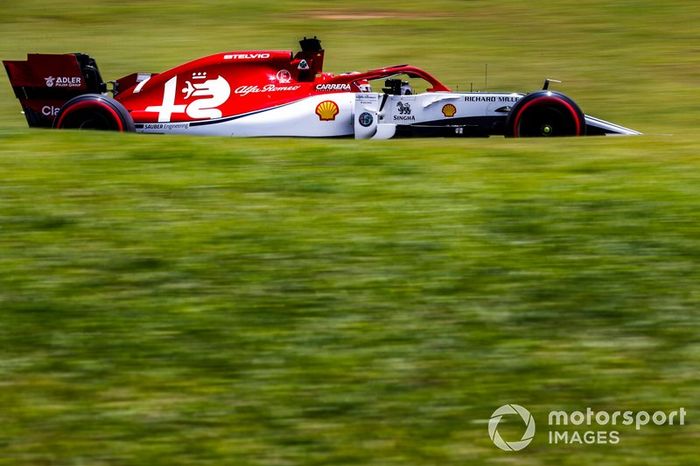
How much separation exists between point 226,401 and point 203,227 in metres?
1.50

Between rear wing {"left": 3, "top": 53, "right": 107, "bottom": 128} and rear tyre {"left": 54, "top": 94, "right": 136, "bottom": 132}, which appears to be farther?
rear wing {"left": 3, "top": 53, "right": 107, "bottom": 128}

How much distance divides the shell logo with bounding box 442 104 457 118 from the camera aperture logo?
5602mm

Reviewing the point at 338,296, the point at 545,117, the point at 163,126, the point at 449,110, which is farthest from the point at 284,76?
the point at 338,296

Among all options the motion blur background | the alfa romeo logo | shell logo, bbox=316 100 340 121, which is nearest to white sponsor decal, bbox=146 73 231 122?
shell logo, bbox=316 100 340 121

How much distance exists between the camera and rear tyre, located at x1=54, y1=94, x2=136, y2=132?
9.72 metres

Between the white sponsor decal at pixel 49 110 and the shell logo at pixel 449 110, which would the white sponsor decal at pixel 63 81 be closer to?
the white sponsor decal at pixel 49 110

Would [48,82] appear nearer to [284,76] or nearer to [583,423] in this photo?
[284,76]

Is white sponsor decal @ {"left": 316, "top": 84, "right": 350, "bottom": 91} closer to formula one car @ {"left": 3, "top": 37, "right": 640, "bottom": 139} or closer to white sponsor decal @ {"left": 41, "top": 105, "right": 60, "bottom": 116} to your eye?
formula one car @ {"left": 3, "top": 37, "right": 640, "bottom": 139}

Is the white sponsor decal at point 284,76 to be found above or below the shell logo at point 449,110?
above

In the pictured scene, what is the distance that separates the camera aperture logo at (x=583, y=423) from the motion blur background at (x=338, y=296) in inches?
1.7

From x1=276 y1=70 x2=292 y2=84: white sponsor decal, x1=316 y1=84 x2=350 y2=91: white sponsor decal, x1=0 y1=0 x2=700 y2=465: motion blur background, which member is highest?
x1=276 y1=70 x2=292 y2=84: white sponsor decal

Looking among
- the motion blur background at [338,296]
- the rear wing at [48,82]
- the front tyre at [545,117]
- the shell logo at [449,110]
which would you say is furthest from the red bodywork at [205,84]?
the motion blur background at [338,296]

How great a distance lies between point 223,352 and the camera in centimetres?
492

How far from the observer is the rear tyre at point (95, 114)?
9.72 metres
